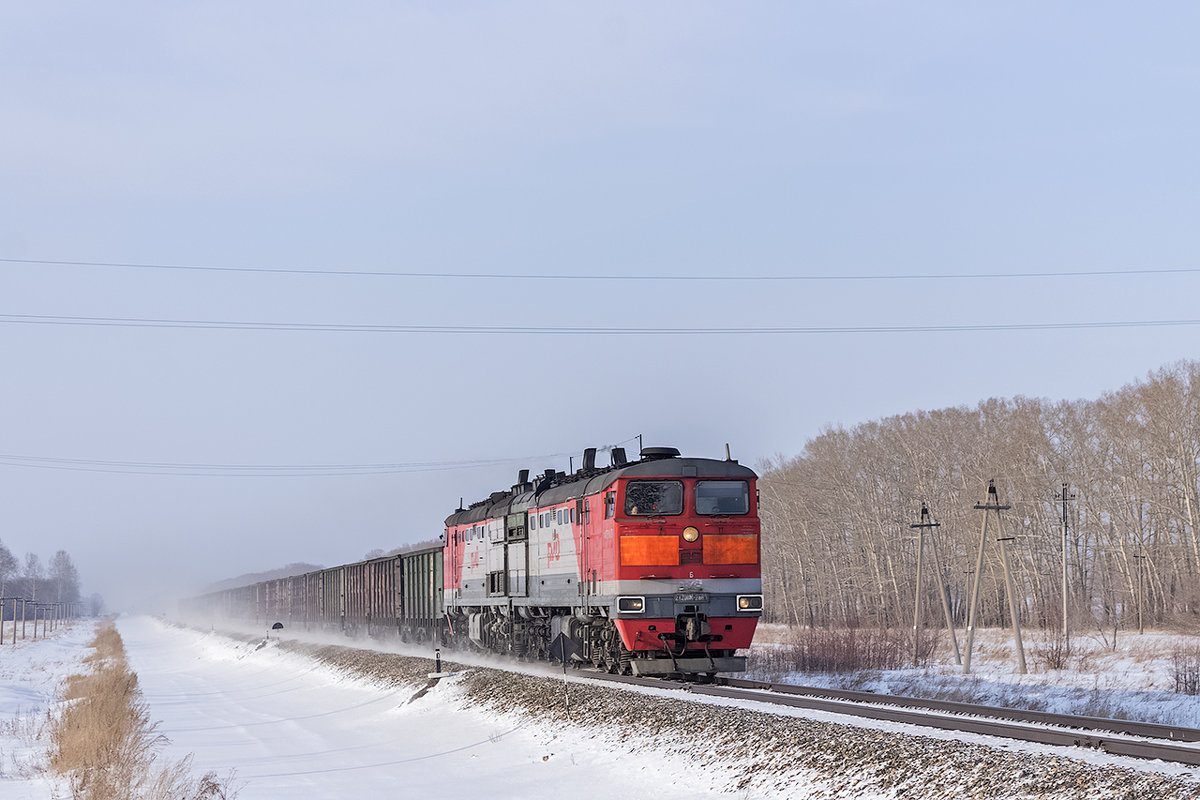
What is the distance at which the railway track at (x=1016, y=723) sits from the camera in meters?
11.9

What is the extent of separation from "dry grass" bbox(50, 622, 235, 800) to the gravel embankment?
6148 mm

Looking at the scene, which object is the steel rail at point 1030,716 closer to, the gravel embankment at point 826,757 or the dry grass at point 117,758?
the gravel embankment at point 826,757

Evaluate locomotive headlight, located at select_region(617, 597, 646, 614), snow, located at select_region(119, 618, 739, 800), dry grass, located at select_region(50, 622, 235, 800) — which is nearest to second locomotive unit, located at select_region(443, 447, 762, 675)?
locomotive headlight, located at select_region(617, 597, 646, 614)

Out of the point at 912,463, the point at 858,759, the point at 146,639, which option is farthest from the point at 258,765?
the point at 146,639

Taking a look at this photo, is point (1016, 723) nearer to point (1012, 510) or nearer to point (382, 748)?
point (382, 748)

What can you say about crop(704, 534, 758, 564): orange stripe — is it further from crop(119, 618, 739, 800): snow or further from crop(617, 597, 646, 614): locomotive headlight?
crop(119, 618, 739, 800): snow

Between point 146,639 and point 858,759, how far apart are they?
102 meters

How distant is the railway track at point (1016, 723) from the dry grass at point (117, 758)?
8.58m

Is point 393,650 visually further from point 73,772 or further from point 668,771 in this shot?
point 668,771

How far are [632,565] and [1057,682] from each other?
11.8 metres

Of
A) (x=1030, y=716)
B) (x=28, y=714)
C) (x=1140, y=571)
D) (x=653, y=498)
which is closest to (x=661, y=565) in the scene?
(x=653, y=498)

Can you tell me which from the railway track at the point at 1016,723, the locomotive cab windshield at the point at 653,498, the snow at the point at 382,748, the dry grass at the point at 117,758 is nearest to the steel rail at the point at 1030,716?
the railway track at the point at 1016,723

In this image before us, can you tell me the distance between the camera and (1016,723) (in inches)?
594

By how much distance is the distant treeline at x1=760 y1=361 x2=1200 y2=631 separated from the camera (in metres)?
59.3
